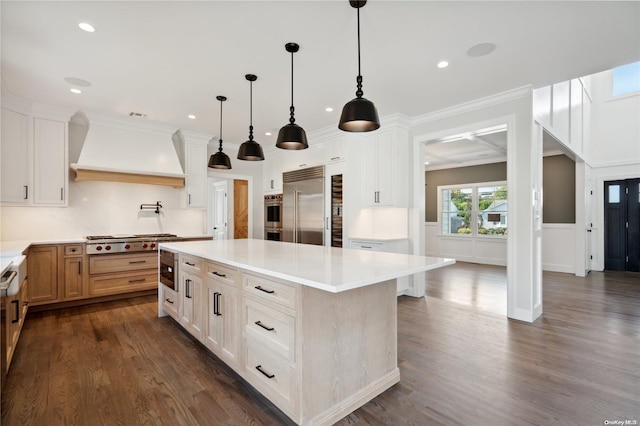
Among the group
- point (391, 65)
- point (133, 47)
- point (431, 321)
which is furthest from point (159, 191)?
point (431, 321)

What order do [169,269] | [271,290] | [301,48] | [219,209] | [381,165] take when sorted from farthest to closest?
[219,209], [381,165], [169,269], [301,48], [271,290]

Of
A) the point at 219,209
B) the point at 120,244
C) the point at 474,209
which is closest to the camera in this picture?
the point at 120,244

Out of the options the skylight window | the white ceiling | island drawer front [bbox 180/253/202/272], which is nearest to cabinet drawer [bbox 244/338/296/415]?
island drawer front [bbox 180/253/202/272]

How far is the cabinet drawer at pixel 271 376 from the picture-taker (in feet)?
5.63

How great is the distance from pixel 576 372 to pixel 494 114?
108 inches

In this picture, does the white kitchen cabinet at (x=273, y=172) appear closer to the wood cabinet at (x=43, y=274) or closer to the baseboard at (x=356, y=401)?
the wood cabinet at (x=43, y=274)

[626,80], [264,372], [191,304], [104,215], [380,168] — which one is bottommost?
[264,372]

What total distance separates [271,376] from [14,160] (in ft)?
14.1

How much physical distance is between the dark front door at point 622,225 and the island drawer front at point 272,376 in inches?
315

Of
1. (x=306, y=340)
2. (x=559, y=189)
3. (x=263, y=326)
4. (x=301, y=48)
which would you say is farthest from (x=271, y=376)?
(x=559, y=189)

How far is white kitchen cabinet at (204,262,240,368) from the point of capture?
2191 millimetres

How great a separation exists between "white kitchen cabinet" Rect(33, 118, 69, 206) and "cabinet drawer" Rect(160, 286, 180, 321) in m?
2.14

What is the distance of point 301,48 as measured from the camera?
2670mm

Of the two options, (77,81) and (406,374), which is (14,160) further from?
(406,374)
